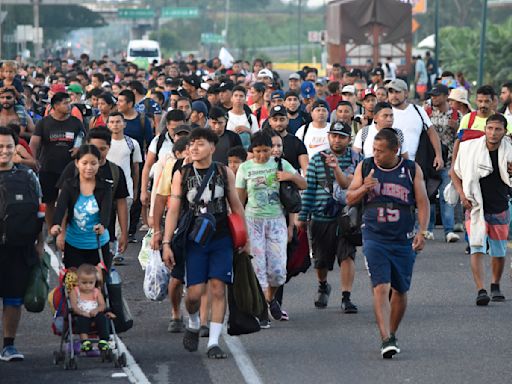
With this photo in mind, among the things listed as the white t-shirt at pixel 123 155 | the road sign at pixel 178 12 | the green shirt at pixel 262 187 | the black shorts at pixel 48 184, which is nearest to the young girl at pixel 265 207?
the green shirt at pixel 262 187

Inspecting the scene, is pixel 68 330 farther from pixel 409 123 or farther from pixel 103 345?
pixel 409 123

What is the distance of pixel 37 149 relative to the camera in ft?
55.7

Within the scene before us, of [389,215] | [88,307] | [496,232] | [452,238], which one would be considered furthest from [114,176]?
[452,238]

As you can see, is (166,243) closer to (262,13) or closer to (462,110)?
(462,110)

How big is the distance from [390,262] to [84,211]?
7.59 feet

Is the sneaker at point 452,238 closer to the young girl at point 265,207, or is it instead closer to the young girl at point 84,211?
the young girl at point 265,207

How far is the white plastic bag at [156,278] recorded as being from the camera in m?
12.2

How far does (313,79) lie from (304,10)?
458 feet

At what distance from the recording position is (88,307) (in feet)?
35.4

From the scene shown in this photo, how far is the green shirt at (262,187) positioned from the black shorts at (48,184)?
16.6 feet

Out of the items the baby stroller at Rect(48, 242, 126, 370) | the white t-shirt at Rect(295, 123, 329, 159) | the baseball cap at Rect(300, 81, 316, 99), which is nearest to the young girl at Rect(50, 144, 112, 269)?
the baby stroller at Rect(48, 242, 126, 370)

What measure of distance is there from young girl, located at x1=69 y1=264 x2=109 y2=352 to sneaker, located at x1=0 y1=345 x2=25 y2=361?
531 mm

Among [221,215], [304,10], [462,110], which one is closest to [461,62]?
[462,110]

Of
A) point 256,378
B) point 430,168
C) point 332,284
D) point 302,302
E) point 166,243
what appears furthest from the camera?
A: point 430,168
